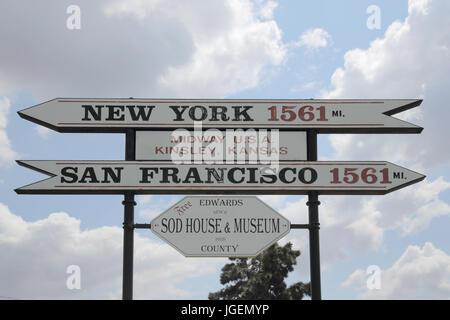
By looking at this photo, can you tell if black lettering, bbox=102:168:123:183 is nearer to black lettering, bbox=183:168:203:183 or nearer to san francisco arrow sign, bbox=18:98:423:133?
san francisco arrow sign, bbox=18:98:423:133

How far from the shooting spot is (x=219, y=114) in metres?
14.4

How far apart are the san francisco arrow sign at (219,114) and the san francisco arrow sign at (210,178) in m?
0.98

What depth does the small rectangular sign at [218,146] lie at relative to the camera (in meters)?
14.2

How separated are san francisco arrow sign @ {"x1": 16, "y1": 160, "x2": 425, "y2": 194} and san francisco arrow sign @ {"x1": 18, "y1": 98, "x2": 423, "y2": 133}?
0.98 meters

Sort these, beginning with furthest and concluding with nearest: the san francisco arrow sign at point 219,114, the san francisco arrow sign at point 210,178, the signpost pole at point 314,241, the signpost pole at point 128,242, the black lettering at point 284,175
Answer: the san francisco arrow sign at point 219,114
the black lettering at point 284,175
the san francisco arrow sign at point 210,178
the signpost pole at point 314,241
the signpost pole at point 128,242

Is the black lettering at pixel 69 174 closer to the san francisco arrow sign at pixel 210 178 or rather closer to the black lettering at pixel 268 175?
the san francisco arrow sign at pixel 210 178

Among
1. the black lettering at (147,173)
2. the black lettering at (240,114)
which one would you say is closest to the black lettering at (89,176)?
the black lettering at (147,173)

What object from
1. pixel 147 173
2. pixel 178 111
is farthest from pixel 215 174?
pixel 178 111

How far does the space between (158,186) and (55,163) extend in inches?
99.8

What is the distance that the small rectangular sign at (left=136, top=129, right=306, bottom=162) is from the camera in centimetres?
1416

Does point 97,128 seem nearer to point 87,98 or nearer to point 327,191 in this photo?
point 87,98

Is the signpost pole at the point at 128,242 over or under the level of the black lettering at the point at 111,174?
under
